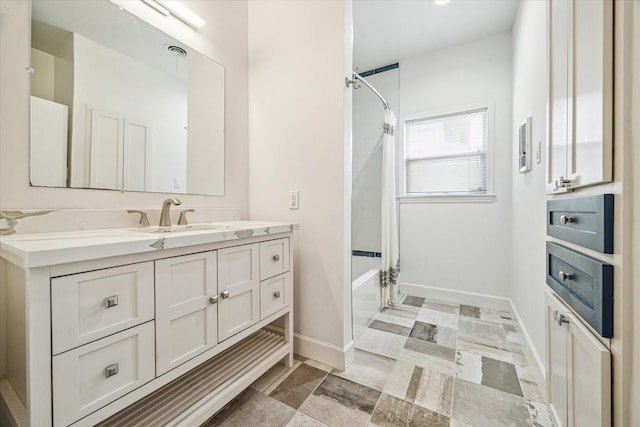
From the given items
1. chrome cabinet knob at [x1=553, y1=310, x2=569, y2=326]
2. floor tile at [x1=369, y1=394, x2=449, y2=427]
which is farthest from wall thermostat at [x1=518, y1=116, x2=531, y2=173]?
floor tile at [x1=369, y1=394, x2=449, y2=427]

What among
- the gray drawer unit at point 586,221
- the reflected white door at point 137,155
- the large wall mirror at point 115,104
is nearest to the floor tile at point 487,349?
the gray drawer unit at point 586,221

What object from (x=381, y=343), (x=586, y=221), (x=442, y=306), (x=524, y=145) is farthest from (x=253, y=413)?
(x=524, y=145)

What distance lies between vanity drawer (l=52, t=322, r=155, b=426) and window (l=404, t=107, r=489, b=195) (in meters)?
2.76

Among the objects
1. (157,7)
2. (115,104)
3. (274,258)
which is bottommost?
(274,258)

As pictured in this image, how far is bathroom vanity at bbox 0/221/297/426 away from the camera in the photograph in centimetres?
67

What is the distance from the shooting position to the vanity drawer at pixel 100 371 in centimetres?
69

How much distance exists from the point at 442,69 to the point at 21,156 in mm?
3302

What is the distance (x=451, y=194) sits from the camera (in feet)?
8.84

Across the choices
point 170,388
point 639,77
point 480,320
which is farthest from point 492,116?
point 170,388

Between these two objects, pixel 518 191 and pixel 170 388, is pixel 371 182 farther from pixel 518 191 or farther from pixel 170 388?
pixel 170 388

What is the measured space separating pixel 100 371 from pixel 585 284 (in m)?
1.47

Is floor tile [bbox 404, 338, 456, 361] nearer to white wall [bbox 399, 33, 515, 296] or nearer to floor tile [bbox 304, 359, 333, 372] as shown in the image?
floor tile [bbox 304, 359, 333, 372]

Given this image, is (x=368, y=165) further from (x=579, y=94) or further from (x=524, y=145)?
(x=579, y=94)

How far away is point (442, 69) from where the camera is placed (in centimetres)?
272
